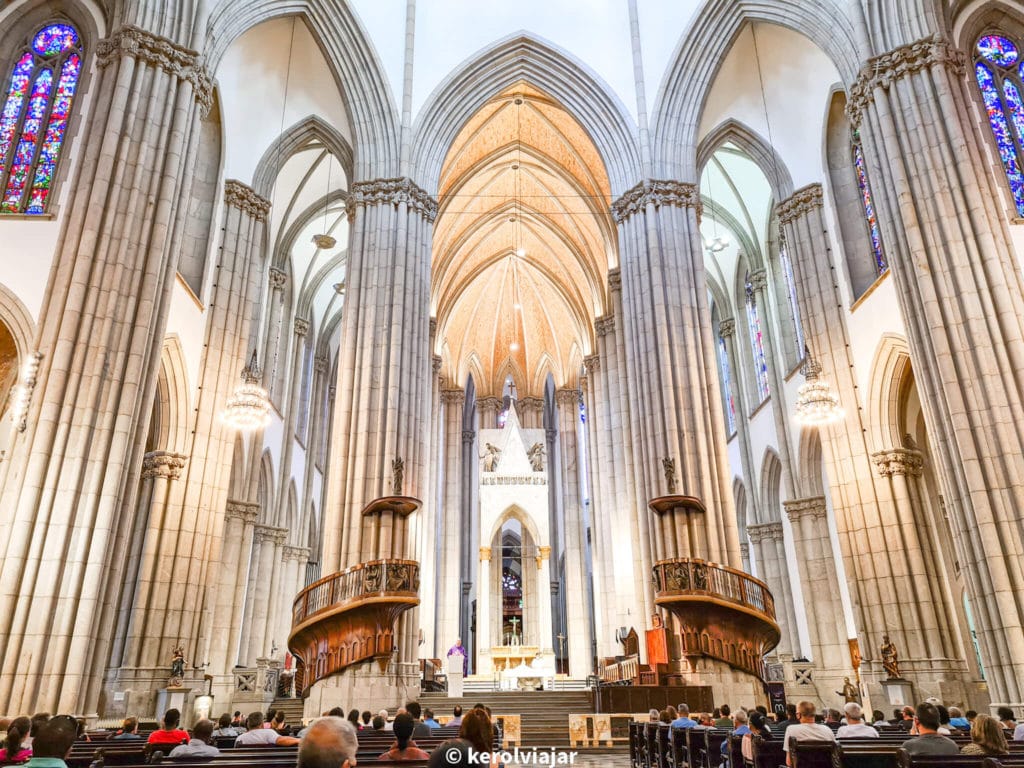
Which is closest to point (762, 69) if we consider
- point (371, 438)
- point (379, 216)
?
point (379, 216)

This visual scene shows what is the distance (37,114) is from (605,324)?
17.5 metres

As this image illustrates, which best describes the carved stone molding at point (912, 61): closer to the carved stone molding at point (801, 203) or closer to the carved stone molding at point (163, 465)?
the carved stone molding at point (801, 203)

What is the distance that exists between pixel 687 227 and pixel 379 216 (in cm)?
725

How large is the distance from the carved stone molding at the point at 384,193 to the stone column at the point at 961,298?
9.54 metres

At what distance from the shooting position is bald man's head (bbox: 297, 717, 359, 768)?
92.4 inches

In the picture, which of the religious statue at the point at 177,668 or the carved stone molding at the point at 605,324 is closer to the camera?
the religious statue at the point at 177,668

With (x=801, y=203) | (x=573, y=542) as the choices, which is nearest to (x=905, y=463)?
(x=801, y=203)

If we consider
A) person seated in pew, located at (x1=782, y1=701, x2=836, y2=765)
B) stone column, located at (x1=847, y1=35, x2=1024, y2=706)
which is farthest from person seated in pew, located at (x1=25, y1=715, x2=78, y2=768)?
stone column, located at (x1=847, y1=35, x2=1024, y2=706)

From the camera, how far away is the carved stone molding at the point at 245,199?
1706 centimetres

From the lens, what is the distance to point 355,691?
12672 mm

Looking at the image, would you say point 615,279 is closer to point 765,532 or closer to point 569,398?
point 765,532

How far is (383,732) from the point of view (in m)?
6.70

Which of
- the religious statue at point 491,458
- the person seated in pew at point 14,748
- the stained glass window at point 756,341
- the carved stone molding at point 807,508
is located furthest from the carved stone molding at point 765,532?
the person seated in pew at point 14,748

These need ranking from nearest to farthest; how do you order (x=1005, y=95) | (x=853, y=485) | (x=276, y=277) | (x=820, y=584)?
(x=1005, y=95) → (x=853, y=485) → (x=820, y=584) → (x=276, y=277)
